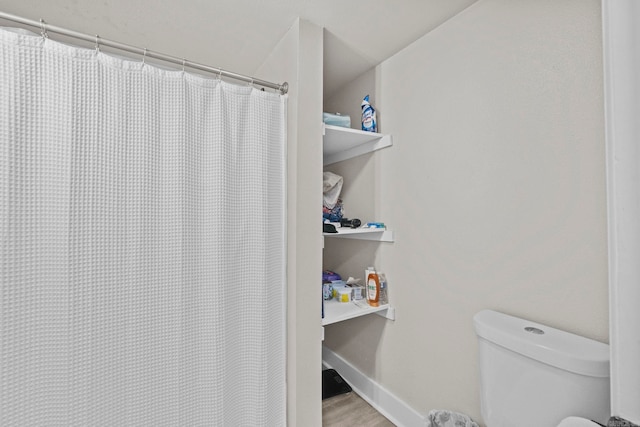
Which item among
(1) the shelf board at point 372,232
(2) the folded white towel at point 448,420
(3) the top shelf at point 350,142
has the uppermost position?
(3) the top shelf at point 350,142

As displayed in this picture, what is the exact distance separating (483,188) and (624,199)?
0.49 metres

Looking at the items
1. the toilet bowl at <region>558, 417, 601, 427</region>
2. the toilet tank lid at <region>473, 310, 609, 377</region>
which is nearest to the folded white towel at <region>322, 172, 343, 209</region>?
the toilet tank lid at <region>473, 310, 609, 377</region>

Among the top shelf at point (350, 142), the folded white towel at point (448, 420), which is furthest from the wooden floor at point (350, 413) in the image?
the top shelf at point (350, 142)

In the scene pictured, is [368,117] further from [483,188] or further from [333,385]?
[333,385]

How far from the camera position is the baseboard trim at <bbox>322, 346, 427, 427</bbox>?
4.52ft

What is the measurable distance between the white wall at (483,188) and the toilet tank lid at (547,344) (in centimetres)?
6

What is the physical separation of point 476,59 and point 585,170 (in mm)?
610

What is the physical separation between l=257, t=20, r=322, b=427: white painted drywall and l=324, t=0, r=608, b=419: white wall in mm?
→ 499

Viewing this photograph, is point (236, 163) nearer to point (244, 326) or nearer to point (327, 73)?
point (244, 326)

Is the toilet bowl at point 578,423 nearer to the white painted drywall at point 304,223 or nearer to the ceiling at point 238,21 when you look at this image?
the white painted drywall at point 304,223

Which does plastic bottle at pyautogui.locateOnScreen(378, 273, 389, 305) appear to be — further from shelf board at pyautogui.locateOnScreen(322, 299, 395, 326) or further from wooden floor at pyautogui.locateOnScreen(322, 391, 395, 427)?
wooden floor at pyautogui.locateOnScreen(322, 391, 395, 427)

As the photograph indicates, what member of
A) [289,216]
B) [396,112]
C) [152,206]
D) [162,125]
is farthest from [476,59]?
[152,206]

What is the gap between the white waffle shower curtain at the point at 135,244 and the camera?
803 mm

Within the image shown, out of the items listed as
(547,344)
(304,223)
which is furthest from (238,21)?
(547,344)
